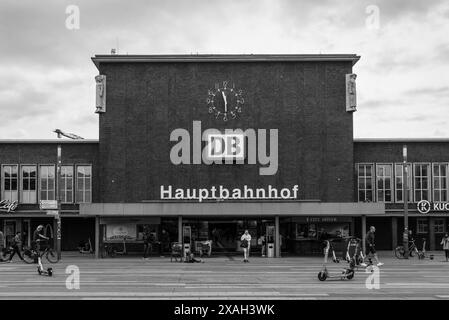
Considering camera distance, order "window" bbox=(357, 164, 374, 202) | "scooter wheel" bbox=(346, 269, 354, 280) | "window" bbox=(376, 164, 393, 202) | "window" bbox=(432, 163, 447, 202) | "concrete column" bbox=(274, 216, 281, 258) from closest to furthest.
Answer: "scooter wheel" bbox=(346, 269, 354, 280) < "concrete column" bbox=(274, 216, 281, 258) < "window" bbox=(357, 164, 374, 202) < "window" bbox=(376, 164, 393, 202) < "window" bbox=(432, 163, 447, 202)

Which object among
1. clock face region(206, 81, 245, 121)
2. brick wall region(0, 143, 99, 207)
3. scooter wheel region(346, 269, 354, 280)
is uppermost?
clock face region(206, 81, 245, 121)

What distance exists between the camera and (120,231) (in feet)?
145

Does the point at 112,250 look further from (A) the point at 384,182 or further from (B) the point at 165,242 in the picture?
(A) the point at 384,182

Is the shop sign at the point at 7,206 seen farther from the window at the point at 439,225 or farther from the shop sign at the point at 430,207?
the window at the point at 439,225

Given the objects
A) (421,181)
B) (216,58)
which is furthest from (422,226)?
(216,58)

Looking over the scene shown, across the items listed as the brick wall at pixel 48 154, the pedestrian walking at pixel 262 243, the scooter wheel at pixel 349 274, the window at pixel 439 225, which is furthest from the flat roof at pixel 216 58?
the scooter wheel at pixel 349 274

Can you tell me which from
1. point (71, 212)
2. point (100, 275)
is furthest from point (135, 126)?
point (100, 275)

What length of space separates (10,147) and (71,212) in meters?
6.66

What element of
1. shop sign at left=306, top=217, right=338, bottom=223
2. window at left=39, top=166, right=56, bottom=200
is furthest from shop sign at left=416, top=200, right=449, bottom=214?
window at left=39, top=166, right=56, bottom=200

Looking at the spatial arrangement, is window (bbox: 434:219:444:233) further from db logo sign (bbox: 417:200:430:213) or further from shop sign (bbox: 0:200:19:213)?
shop sign (bbox: 0:200:19:213)

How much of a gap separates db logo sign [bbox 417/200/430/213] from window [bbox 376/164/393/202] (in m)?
2.26

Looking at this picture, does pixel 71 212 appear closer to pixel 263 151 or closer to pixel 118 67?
pixel 118 67

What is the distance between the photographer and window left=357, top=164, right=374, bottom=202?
49625 mm

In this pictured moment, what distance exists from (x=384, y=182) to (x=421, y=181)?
9.59 feet
